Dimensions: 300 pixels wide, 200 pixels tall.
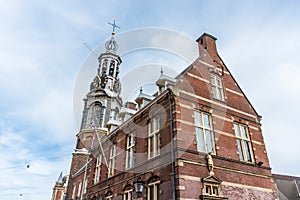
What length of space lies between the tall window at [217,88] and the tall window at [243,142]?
2.09 meters

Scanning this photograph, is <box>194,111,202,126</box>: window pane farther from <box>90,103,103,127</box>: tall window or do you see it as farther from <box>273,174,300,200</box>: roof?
<box>90,103,103,127</box>: tall window

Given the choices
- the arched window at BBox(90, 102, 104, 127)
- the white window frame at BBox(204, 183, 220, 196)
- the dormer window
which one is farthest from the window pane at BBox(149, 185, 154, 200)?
the arched window at BBox(90, 102, 104, 127)

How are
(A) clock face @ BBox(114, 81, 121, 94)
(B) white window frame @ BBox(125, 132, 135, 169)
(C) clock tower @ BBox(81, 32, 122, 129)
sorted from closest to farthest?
(B) white window frame @ BBox(125, 132, 135, 169) → (C) clock tower @ BBox(81, 32, 122, 129) → (A) clock face @ BBox(114, 81, 121, 94)

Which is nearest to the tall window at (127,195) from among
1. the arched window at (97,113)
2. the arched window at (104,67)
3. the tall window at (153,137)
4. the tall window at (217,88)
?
the tall window at (153,137)

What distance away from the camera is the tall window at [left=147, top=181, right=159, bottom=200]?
12.0m

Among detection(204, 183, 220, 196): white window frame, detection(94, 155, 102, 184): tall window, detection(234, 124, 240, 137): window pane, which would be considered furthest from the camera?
detection(94, 155, 102, 184): tall window

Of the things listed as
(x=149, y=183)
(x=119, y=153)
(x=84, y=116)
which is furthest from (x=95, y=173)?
(x=84, y=116)

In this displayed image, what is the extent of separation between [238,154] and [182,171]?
4.65m

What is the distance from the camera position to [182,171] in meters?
11.0

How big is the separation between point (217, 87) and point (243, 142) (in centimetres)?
390

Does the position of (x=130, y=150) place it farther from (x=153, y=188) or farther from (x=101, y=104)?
(x=101, y=104)

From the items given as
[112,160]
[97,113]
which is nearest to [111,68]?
[97,113]

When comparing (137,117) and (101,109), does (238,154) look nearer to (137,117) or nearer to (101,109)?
(137,117)

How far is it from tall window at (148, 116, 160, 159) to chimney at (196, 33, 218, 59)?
630 centimetres
